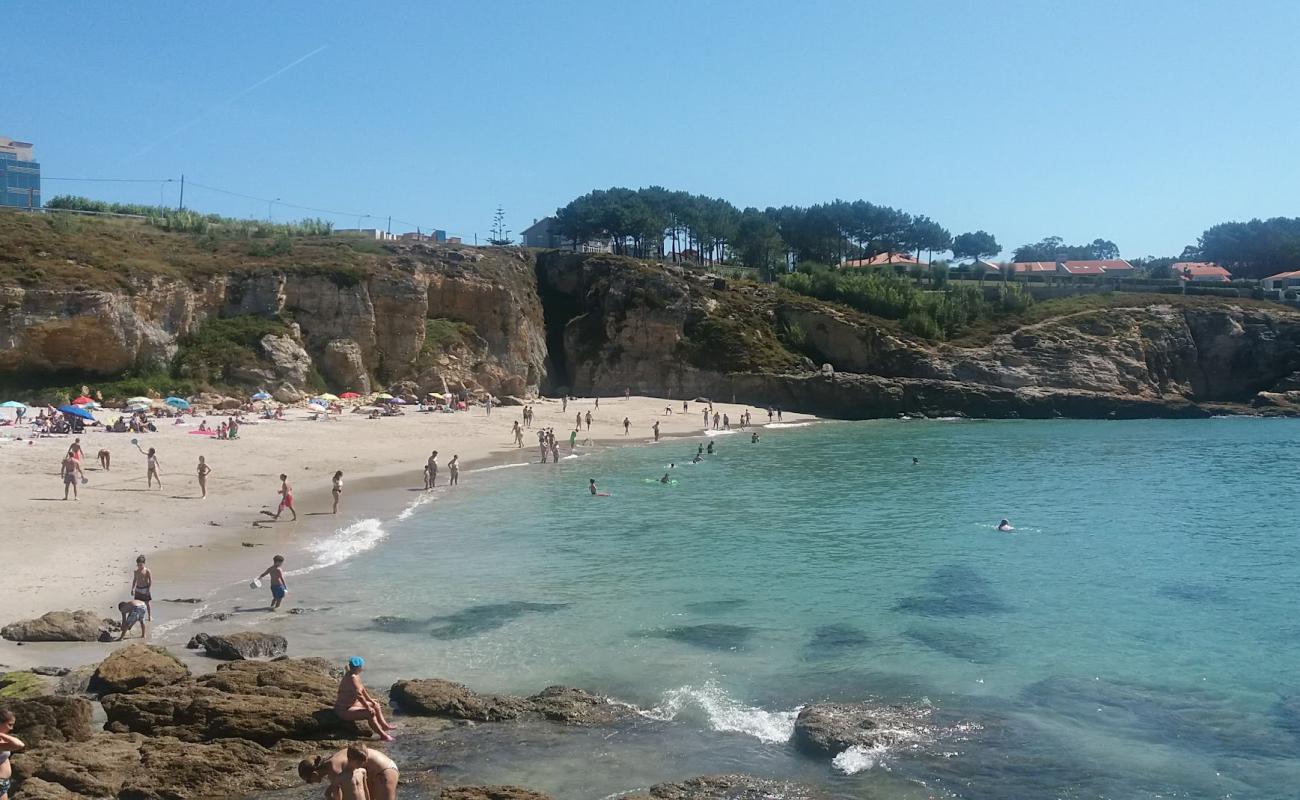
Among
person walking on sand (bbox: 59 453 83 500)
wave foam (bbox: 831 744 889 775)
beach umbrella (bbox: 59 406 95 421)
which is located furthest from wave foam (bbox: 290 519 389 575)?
beach umbrella (bbox: 59 406 95 421)

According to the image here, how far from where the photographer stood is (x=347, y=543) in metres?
24.6

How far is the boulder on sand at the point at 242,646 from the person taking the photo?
15.1 metres

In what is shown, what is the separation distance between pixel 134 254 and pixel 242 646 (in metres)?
41.6

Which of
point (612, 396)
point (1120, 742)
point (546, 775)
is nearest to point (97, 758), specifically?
point (546, 775)

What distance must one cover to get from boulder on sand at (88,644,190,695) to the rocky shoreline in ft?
0.05

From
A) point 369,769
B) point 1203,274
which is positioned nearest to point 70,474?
point 369,769

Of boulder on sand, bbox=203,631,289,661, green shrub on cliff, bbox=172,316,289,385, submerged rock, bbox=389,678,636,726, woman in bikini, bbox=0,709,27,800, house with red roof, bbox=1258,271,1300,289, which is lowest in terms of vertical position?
submerged rock, bbox=389,678,636,726

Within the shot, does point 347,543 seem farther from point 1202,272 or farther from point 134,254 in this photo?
point 1202,272

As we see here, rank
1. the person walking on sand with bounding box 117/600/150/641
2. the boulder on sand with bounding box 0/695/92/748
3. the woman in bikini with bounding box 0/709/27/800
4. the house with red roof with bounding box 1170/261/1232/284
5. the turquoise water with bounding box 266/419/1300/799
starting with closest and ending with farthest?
the woman in bikini with bounding box 0/709/27/800
the boulder on sand with bounding box 0/695/92/748
the turquoise water with bounding box 266/419/1300/799
the person walking on sand with bounding box 117/600/150/641
the house with red roof with bounding box 1170/261/1232/284

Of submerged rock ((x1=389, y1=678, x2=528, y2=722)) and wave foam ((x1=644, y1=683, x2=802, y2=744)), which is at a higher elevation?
submerged rock ((x1=389, y1=678, x2=528, y2=722))

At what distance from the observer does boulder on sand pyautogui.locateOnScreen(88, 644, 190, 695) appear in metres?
12.9

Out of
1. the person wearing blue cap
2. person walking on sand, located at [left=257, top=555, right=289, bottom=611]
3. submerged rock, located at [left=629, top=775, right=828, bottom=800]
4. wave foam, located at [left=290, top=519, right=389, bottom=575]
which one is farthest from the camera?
wave foam, located at [left=290, top=519, right=389, bottom=575]

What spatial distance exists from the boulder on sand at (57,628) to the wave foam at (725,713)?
9054mm

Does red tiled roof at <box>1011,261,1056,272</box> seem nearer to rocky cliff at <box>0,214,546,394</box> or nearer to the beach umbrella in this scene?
rocky cliff at <box>0,214,546,394</box>
